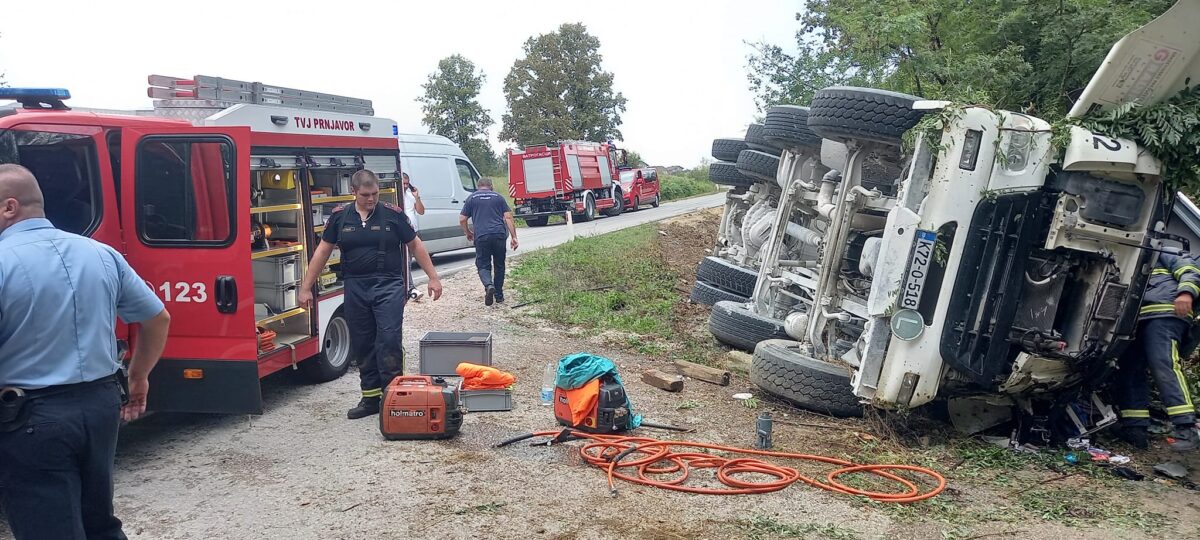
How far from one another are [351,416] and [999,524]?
13.7 ft

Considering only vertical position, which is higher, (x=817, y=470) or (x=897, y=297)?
(x=897, y=297)

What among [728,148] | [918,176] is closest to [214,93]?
[918,176]

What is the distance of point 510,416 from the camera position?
6.36 metres

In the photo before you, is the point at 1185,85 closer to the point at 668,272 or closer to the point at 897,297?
the point at 897,297

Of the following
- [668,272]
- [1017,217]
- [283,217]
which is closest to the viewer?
[1017,217]

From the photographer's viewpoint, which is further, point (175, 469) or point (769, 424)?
point (769, 424)

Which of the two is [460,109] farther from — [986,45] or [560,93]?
[986,45]

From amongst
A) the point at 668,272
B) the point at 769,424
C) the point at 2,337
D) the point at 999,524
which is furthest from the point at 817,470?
the point at 668,272

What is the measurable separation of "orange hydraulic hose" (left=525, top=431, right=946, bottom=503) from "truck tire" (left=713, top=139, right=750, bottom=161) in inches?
262

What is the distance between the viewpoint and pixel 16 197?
10.2 ft

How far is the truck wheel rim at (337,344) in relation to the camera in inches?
287

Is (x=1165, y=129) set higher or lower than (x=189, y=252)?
higher

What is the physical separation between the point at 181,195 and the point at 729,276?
19.7 feet

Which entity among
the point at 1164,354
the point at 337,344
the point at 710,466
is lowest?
the point at 337,344
